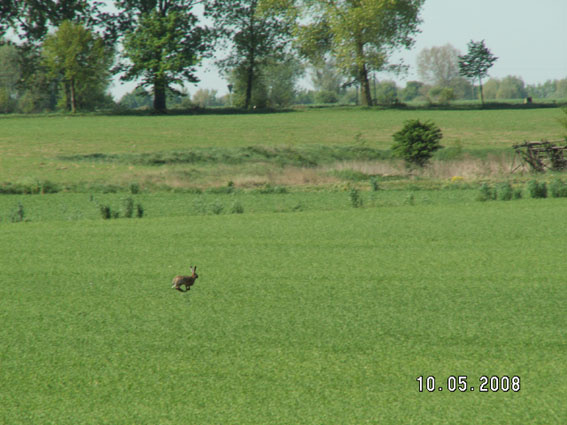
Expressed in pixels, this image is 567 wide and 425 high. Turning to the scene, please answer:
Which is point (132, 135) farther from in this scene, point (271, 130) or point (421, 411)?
point (421, 411)

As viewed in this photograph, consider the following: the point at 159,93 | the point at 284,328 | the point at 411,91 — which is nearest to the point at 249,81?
the point at 159,93

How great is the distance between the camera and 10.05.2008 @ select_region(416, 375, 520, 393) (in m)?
5.27

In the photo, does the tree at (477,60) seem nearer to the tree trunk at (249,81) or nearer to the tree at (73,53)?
the tree trunk at (249,81)

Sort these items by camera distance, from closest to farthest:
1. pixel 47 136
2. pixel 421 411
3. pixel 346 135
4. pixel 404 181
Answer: pixel 421 411, pixel 404 181, pixel 47 136, pixel 346 135

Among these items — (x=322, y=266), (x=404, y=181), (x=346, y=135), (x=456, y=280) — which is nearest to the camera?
(x=456, y=280)

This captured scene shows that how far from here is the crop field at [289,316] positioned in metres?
5.16

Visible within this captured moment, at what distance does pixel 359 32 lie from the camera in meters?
61.7

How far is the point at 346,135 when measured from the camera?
43531 millimetres

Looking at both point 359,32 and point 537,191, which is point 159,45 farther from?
point 537,191

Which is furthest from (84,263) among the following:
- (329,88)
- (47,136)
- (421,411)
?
(329,88)

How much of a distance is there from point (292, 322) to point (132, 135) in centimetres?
3666

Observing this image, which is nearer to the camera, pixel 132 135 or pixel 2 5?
pixel 132 135

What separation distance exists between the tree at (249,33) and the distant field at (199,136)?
546 inches

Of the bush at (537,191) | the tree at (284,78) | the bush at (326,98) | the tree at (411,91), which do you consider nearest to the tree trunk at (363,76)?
the tree at (284,78)
